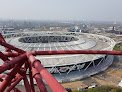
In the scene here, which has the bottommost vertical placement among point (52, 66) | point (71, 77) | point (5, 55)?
point (71, 77)

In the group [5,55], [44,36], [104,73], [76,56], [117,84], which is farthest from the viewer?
[44,36]

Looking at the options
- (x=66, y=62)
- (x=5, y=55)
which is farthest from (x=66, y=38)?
(x=5, y=55)

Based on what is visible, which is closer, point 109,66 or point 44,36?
point 109,66

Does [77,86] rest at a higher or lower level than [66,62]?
lower

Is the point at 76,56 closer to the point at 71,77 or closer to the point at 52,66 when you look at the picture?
the point at 71,77

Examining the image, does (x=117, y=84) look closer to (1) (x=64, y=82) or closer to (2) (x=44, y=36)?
(1) (x=64, y=82)

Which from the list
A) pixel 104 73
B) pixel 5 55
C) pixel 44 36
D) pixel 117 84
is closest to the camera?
pixel 5 55

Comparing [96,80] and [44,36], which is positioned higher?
[44,36]

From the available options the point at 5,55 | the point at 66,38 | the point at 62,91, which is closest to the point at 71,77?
the point at 5,55

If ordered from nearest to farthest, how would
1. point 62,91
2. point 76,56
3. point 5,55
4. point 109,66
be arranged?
point 62,91
point 5,55
point 76,56
point 109,66

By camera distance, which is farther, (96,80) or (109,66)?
(109,66)
